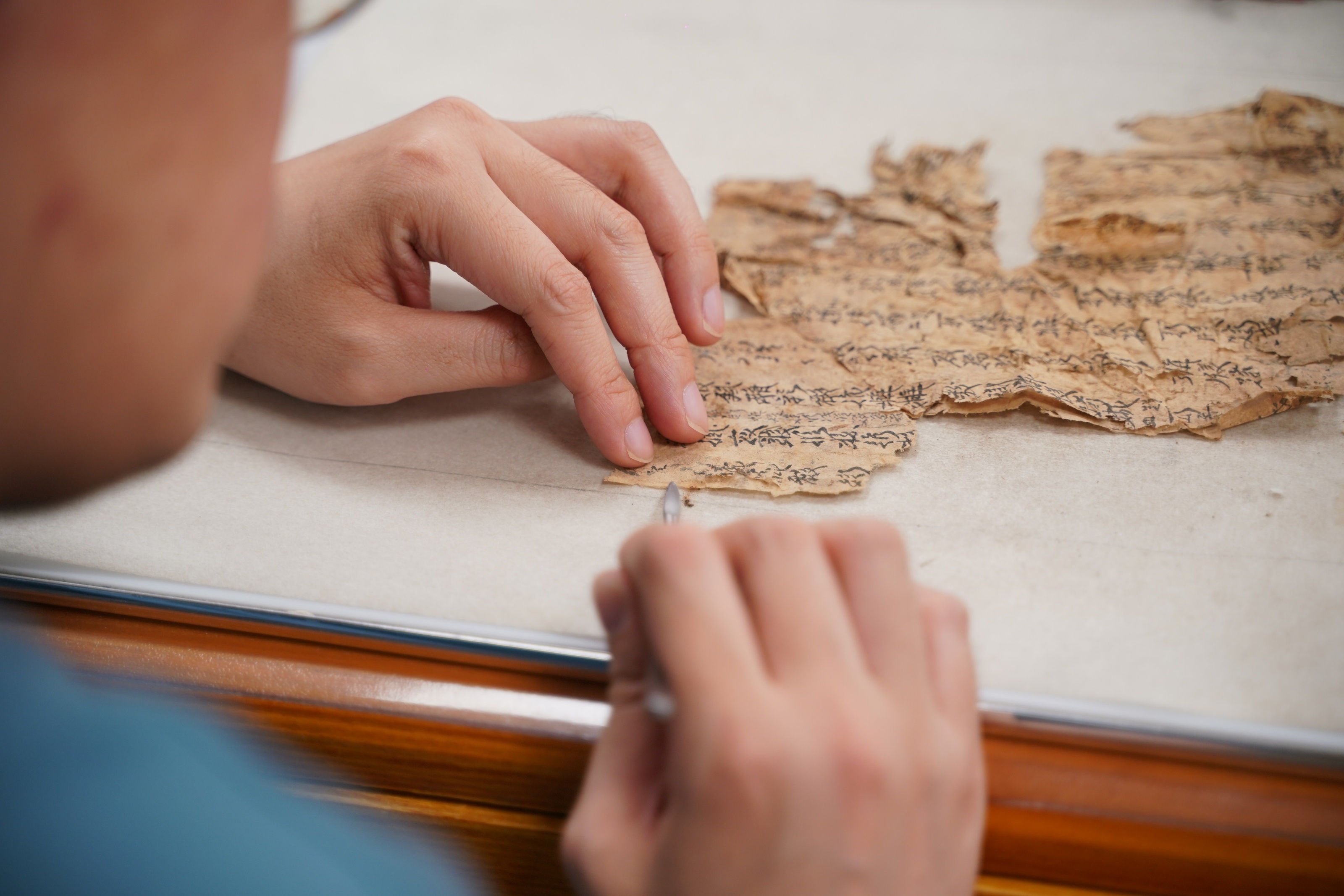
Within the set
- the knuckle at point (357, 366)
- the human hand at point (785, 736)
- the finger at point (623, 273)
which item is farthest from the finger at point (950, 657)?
the knuckle at point (357, 366)

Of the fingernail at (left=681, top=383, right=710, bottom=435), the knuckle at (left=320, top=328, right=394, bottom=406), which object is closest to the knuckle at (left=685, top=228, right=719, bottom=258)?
the fingernail at (left=681, top=383, right=710, bottom=435)

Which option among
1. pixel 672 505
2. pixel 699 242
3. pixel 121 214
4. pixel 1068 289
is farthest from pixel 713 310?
pixel 121 214

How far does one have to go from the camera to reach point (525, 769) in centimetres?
40

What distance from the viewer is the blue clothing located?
0.81 feet

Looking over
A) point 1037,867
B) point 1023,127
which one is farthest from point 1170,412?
point 1023,127

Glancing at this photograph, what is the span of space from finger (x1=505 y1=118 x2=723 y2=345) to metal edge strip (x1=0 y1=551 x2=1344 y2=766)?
10.0 inches

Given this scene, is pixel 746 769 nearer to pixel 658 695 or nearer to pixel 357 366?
pixel 658 695

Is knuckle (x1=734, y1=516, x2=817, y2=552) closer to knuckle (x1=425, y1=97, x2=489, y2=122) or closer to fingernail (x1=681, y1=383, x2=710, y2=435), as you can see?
fingernail (x1=681, y1=383, x2=710, y2=435)

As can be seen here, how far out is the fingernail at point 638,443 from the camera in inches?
20.2

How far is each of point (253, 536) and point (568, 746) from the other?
0.74ft

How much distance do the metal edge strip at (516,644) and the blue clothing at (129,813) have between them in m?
0.13

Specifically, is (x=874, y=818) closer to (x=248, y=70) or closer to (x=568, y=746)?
(x=568, y=746)

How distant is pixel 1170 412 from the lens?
0.53 metres

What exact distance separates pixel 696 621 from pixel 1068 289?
0.46 metres
